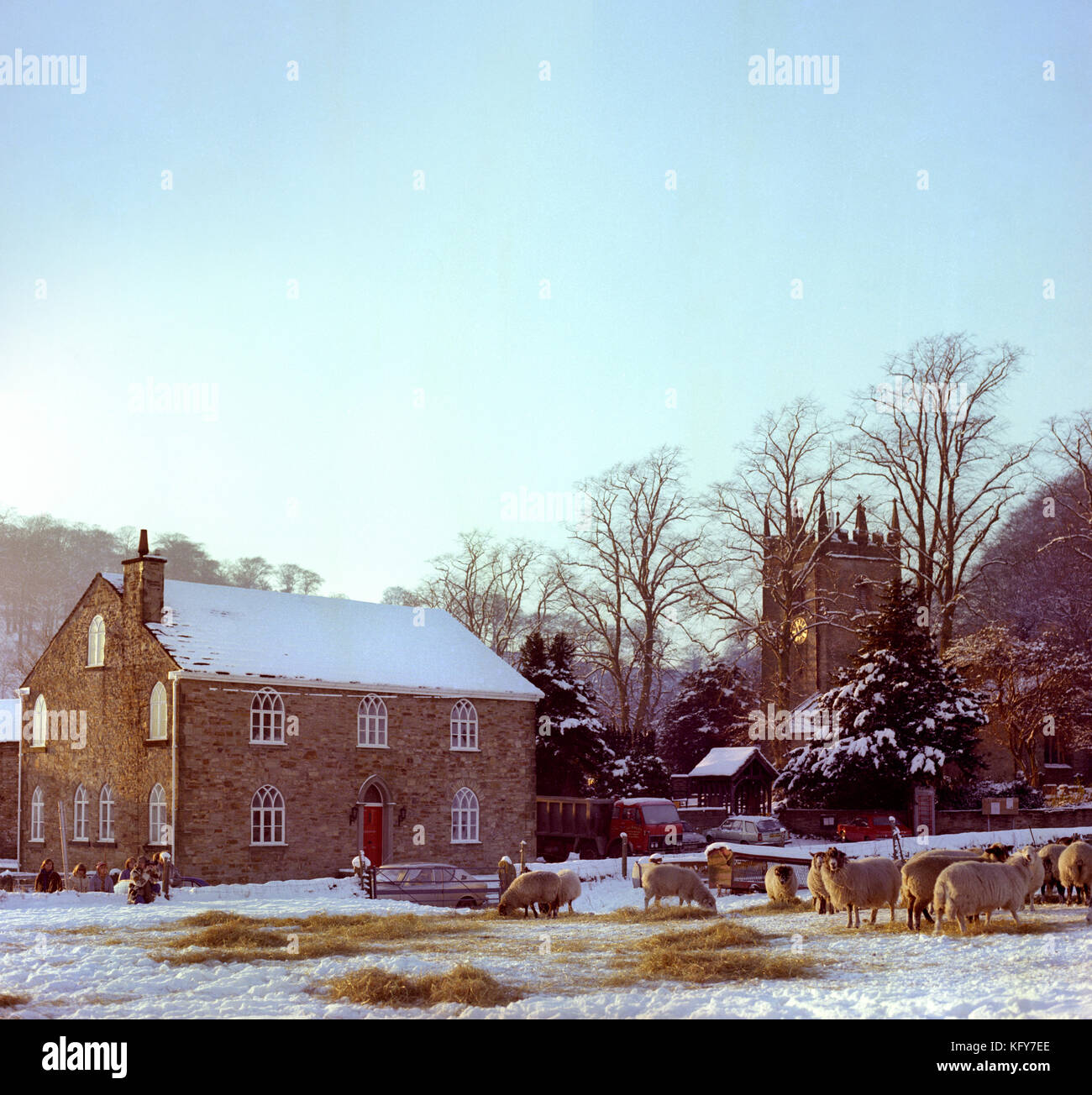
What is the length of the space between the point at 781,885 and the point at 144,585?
20.8 m

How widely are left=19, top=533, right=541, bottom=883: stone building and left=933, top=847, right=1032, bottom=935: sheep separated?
22.9 meters

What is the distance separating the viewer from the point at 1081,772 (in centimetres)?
6103

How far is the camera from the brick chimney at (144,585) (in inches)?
1448

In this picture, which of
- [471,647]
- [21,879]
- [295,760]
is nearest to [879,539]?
[471,647]

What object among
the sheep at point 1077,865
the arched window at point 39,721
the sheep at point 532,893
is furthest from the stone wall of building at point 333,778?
the sheep at point 1077,865

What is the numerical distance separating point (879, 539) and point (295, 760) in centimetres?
3154

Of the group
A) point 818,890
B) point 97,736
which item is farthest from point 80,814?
point 818,890

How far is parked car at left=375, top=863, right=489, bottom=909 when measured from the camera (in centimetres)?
3086

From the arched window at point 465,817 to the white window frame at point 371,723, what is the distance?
3286 mm

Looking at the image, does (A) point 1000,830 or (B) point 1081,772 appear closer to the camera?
(A) point 1000,830

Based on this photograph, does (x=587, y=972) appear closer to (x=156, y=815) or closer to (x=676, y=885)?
(x=676, y=885)

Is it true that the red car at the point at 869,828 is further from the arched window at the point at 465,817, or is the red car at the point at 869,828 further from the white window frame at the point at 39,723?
the white window frame at the point at 39,723
